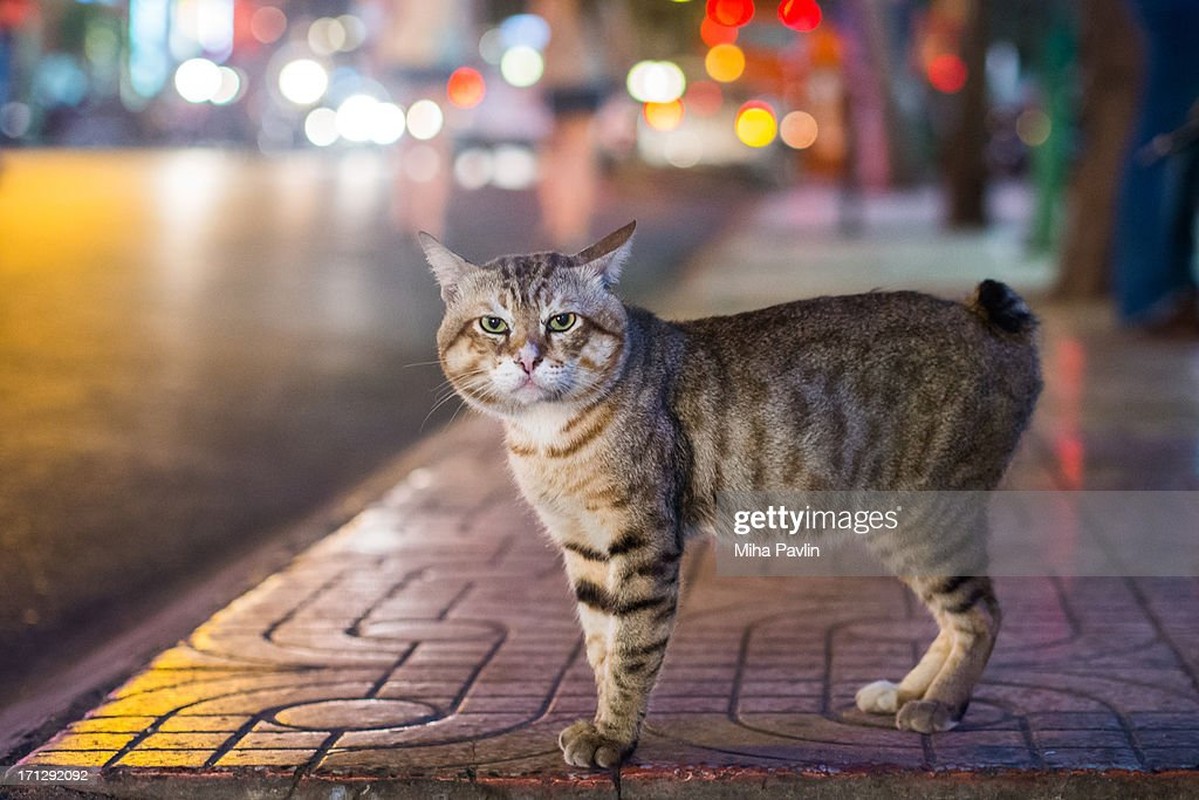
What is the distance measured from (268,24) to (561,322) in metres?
74.3

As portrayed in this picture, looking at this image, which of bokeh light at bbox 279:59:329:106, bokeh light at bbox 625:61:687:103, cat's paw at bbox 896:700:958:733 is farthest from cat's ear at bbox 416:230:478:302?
bokeh light at bbox 279:59:329:106

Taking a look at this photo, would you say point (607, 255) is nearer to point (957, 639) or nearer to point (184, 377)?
point (957, 639)

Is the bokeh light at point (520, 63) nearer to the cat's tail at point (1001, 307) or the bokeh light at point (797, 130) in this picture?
the bokeh light at point (797, 130)

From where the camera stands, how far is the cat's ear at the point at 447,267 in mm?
4660

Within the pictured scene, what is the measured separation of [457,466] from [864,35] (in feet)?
83.9

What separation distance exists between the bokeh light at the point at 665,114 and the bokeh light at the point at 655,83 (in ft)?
0.44

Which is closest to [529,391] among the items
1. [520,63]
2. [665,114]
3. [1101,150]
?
[1101,150]

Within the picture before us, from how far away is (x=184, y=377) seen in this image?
37.9ft

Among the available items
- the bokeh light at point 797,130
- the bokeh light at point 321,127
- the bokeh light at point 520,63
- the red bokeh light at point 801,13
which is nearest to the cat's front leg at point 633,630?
the red bokeh light at point 801,13

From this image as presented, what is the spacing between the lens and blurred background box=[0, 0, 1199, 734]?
8672 mm

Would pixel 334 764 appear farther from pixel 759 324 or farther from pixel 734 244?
pixel 734 244

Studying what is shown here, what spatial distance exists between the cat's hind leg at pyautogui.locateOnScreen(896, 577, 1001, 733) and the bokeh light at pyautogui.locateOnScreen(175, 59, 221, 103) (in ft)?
183

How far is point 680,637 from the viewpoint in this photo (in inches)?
225

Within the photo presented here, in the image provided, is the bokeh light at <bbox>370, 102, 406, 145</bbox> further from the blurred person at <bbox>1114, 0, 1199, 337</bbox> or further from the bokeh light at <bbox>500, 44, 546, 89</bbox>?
the blurred person at <bbox>1114, 0, 1199, 337</bbox>
